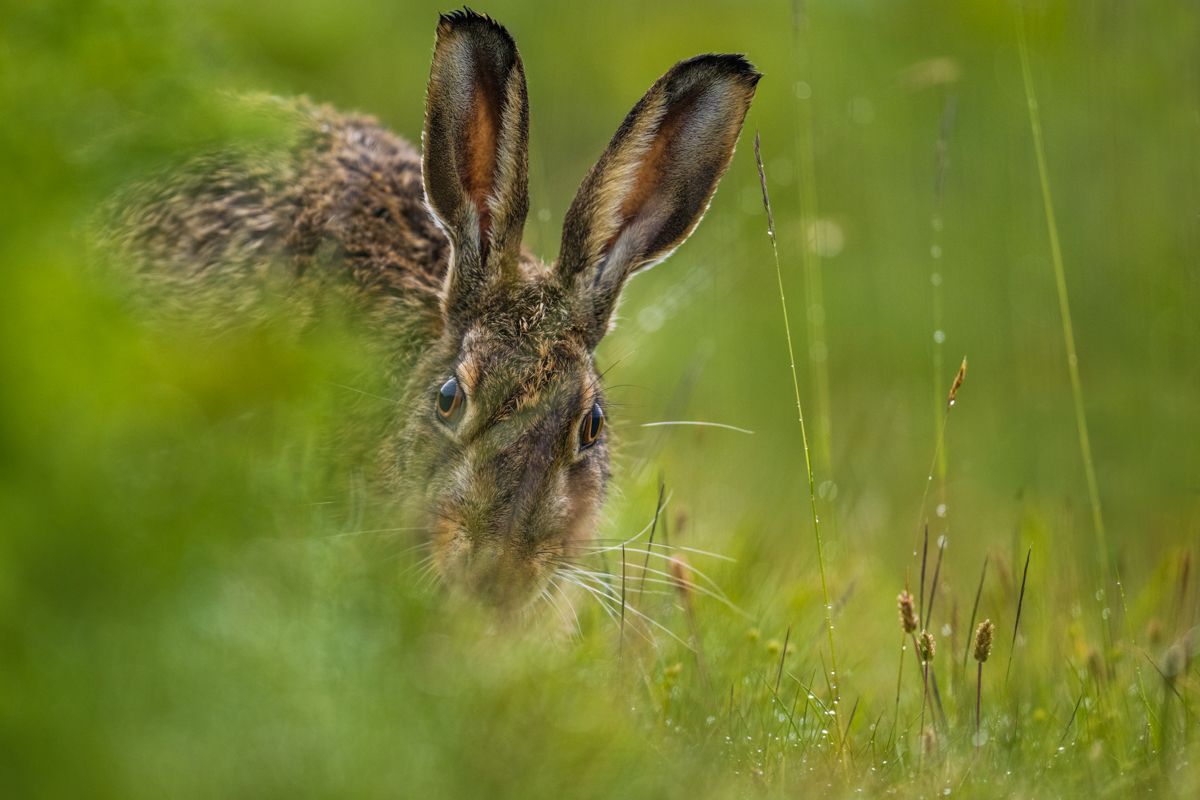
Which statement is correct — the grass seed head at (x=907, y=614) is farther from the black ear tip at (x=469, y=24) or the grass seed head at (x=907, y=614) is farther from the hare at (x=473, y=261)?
the black ear tip at (x=469, y=24)

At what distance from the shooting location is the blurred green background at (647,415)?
6.11ft

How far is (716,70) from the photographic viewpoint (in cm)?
498

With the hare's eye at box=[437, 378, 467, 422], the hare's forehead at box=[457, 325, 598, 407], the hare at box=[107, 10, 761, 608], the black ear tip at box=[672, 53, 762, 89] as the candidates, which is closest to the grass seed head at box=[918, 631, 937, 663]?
the hare at box=[107, 10, 761, 608]

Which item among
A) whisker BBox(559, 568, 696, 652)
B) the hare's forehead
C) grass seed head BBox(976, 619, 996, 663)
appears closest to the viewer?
grass seed head BBox(976, 619, 996, 663)

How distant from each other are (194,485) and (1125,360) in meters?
7.36

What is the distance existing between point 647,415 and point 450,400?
237cm

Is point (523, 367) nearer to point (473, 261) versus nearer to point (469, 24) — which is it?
point (473, 261)

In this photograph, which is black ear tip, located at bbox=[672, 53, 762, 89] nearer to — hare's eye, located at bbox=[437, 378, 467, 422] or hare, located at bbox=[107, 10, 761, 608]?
hare, located at bbox=[107, 10, 761, 608]

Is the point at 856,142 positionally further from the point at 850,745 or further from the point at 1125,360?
the point at 850,745

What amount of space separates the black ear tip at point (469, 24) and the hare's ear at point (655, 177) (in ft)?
1.85

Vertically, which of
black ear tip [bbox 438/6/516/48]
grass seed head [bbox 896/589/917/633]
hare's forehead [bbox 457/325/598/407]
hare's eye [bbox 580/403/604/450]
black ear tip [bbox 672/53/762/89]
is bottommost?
grass seed head [bbox 896/589/917/633]

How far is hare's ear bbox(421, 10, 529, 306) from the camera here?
4848mm

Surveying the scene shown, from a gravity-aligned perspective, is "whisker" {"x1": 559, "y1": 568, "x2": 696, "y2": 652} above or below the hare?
below

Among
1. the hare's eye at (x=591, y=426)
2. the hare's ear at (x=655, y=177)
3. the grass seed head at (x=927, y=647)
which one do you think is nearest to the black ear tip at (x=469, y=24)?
the hare's ear at (x=655, y=177)
